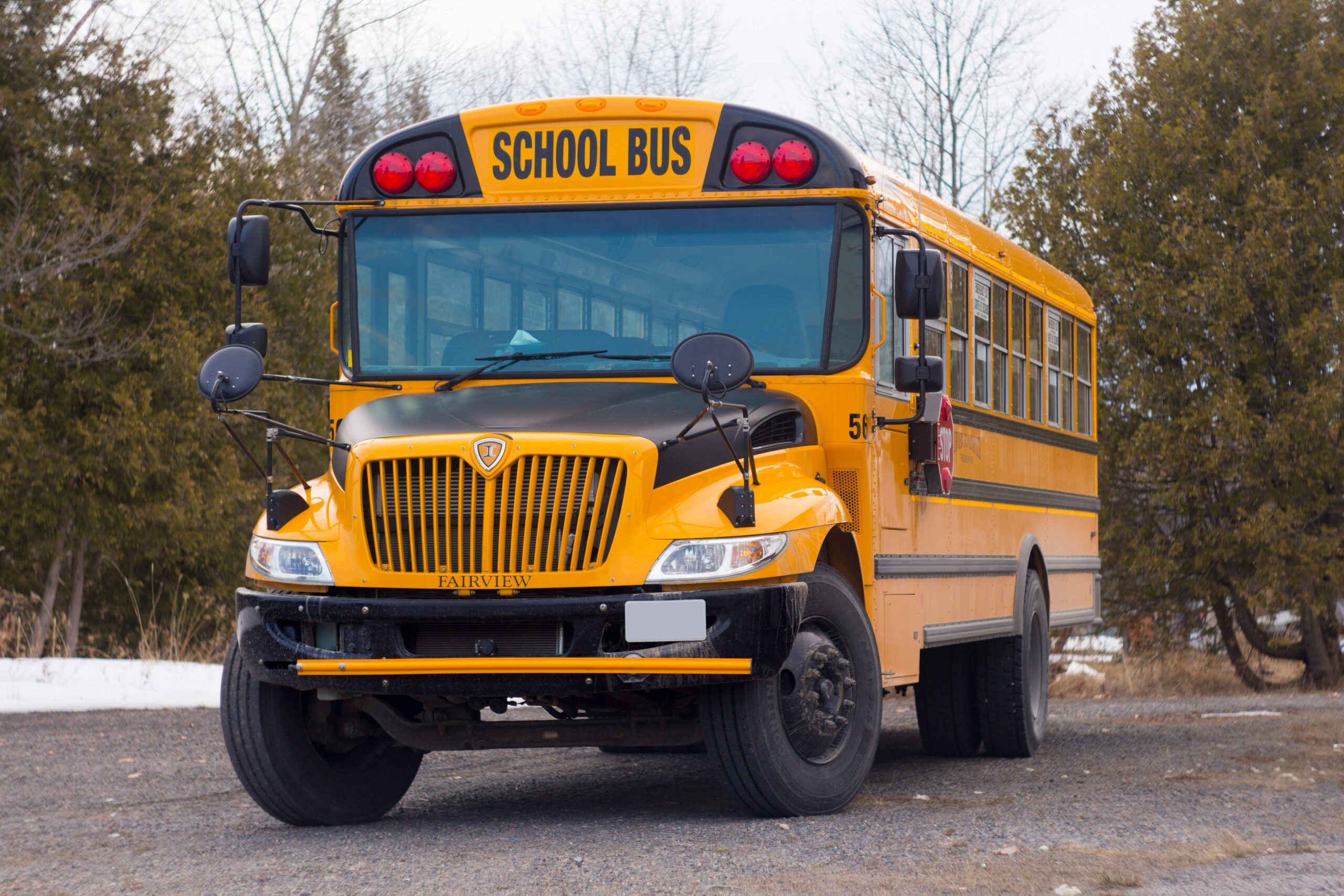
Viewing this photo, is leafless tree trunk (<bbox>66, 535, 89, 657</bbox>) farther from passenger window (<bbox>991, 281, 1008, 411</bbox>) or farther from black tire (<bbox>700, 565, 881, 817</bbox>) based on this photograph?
black tire (<bbox>700, 565, 881, 817</bbox>)

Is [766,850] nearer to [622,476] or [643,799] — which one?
[622,476]

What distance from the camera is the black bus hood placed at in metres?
6.15

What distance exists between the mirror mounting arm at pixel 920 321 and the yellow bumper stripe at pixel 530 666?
1.55m

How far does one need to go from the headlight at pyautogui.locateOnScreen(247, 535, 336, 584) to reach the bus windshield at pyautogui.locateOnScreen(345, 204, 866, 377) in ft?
3.63

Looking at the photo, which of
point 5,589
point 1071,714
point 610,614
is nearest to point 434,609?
point 610,614

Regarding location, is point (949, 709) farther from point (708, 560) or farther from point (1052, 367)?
point (708, 560)

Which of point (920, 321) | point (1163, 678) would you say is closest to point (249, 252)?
point (920, 321)

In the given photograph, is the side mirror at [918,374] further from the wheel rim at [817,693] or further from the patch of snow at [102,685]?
the patch of snow at [102,685]

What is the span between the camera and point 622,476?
594cm

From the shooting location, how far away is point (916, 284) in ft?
22.5

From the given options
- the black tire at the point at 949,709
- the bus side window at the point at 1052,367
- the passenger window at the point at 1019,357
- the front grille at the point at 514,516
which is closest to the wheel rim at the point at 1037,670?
the black tire at the point at 949,709

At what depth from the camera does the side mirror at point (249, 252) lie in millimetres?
6969

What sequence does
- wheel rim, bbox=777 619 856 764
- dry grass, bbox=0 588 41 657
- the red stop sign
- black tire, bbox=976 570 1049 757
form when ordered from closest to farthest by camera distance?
wheel rim, bbox=777 619 856 764
the red stop sign
black tire, bbox=976 570 1049 757
dry grass, bbox=0 588 41 657

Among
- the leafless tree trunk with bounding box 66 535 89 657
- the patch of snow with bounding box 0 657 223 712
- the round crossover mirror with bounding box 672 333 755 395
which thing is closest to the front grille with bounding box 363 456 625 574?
the round crossover mirror with bounding box 672 333 755 395
